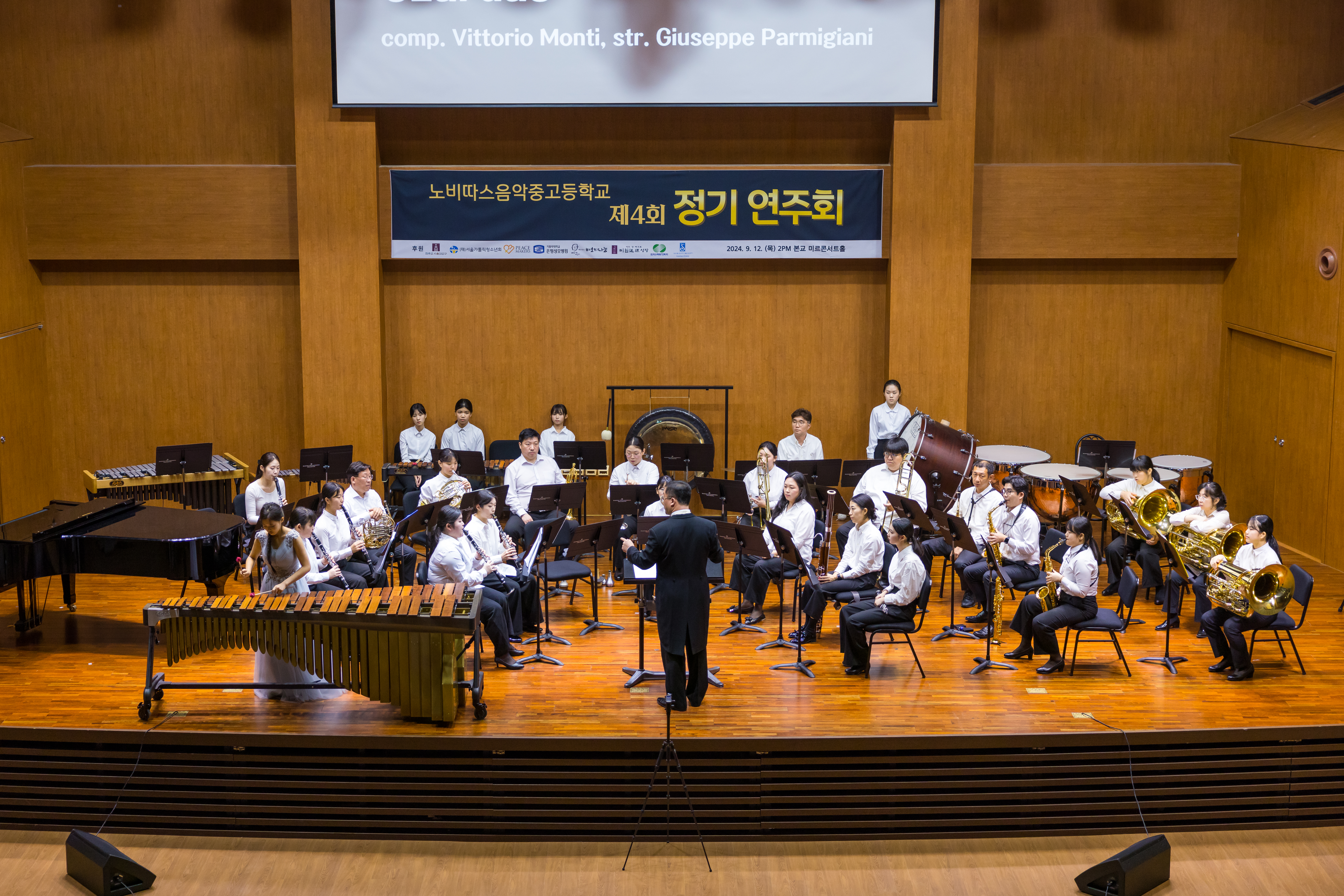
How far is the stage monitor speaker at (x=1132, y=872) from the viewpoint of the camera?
6.27 m

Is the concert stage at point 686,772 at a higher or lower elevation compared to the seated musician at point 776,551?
lower

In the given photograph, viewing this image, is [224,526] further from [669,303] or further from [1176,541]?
[1176,541]

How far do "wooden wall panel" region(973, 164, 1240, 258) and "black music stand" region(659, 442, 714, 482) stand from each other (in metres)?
4.05

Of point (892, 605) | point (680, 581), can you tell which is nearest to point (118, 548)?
point (680, 581)

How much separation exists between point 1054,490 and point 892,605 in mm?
3173

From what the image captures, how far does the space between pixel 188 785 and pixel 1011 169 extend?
9835 millimetres

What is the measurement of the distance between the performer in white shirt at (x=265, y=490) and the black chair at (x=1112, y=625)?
622 centimetres

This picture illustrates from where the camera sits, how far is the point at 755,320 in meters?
12.9

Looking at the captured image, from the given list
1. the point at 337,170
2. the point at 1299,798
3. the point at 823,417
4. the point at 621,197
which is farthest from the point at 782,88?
the point at 1299,798

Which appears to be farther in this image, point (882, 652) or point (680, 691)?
point (882, 652)

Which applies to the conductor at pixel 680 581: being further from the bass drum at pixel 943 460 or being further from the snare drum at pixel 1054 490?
the snare drum at pixel 1054 490

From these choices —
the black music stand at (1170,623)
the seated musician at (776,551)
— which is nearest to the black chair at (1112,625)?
the black music stand at (1170,623)

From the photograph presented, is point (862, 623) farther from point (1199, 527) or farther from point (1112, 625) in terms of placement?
point (1199, 527)

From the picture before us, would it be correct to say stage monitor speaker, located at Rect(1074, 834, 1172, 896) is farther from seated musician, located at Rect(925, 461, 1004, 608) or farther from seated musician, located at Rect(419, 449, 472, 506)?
seated musician, located at Rect(419, 449, 472, 506)
